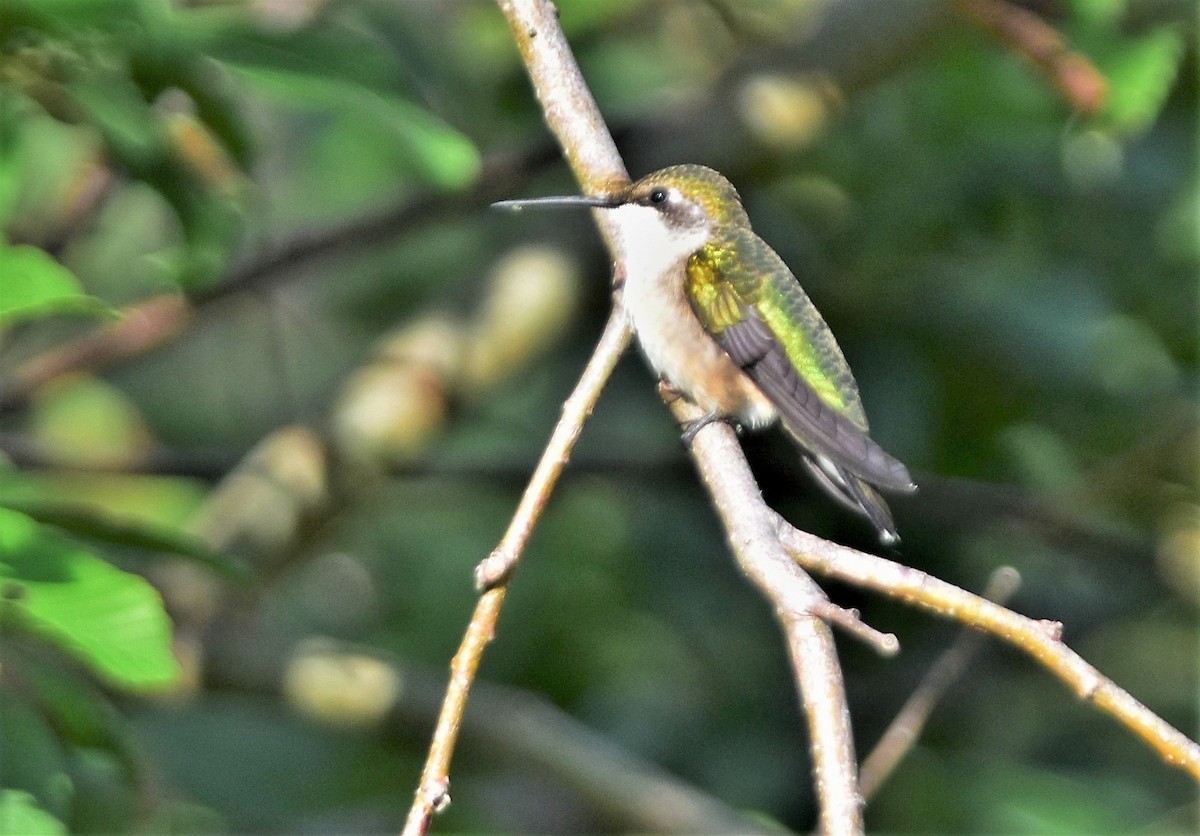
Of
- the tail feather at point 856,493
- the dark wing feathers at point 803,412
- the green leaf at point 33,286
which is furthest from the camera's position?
the tail feather at point 856,493

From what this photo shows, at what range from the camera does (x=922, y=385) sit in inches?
175

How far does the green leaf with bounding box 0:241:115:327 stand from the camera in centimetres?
172

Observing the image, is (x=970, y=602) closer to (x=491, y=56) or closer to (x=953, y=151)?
(x=953, y=151)

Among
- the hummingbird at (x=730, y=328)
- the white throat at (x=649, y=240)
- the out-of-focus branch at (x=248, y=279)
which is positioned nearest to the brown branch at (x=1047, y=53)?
the hummingbird at (x=730, y=328)

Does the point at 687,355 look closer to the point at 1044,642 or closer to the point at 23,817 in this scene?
the point at 1044,642

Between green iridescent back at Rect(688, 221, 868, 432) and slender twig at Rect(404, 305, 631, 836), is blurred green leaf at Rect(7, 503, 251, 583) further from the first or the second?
green iridescent back at Rect(688, 221, 868, 432)

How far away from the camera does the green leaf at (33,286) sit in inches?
67.8

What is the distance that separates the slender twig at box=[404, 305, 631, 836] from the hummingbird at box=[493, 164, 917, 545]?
410 millimetres

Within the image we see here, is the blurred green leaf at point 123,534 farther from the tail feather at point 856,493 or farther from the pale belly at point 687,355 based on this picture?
the tail feather at point 856,493

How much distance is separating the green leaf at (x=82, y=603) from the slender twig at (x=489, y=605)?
430 millimetres

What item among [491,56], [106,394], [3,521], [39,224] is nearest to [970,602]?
[3,521]

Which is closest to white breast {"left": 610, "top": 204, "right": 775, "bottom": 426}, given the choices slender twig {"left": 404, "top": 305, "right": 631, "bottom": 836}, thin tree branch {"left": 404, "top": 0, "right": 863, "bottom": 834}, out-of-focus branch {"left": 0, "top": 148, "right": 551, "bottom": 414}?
thin tree branch {"left": 404, "top": 0, "right": 863, "bottom": 834}

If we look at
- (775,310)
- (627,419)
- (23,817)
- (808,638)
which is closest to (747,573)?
(808,638)

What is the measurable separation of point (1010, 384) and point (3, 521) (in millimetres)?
3320
